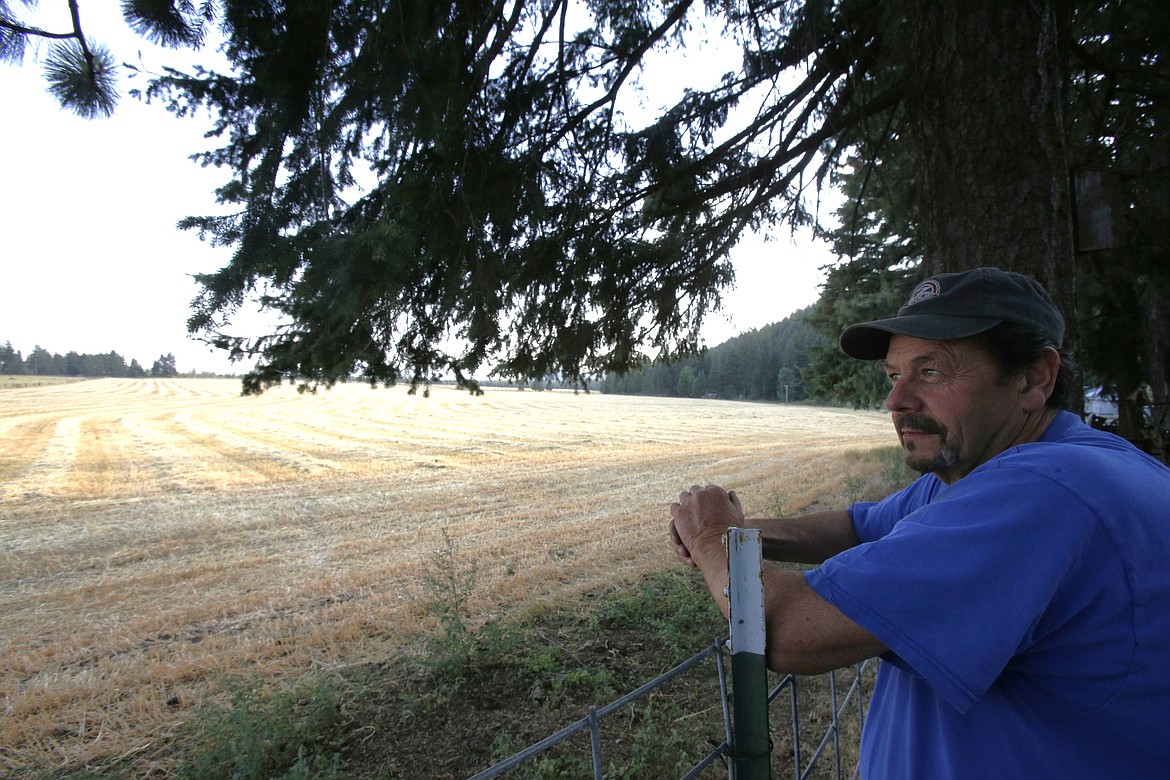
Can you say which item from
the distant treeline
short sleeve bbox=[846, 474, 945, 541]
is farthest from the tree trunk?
the distant treeline

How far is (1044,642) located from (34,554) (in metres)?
12.7

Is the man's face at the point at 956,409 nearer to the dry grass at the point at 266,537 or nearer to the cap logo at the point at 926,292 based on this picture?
the cap logo at the point at 926,292

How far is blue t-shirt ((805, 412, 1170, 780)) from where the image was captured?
874 millimetres

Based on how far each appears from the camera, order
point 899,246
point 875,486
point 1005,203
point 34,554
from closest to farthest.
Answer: point 1005,203, point 34,554, point 899,246, point 875,486

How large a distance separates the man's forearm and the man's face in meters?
0.43

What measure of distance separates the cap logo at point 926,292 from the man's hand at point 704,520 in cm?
60

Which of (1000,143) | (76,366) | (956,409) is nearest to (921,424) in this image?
(956,409)

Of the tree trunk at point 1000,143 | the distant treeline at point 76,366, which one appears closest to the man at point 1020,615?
the tree trunk at point 1000,143

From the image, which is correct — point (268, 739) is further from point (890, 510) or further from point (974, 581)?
point (974, 581)

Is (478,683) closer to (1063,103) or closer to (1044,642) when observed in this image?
(1044,642)

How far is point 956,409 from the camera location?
1.27 meters

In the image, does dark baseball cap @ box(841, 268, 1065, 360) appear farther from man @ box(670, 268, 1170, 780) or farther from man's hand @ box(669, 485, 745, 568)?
man's hand @ box(669, 485, 745, 568)

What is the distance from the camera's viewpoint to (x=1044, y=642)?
0.93 meters

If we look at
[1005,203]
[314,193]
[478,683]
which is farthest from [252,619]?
[1005,203]
